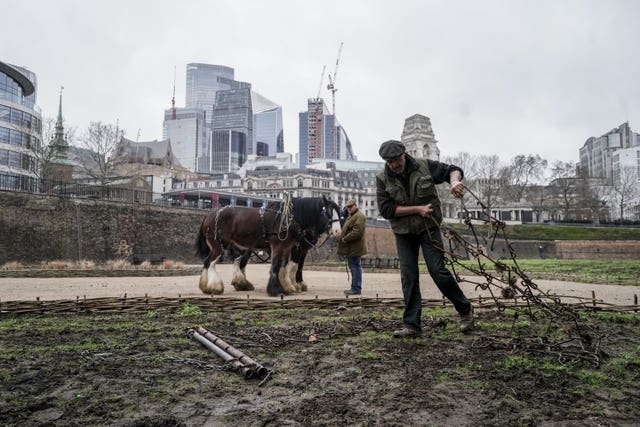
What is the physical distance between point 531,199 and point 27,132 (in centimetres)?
7838

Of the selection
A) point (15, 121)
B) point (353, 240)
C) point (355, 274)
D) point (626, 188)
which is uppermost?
point (15, 121)

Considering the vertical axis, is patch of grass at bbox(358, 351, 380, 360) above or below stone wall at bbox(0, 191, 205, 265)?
below

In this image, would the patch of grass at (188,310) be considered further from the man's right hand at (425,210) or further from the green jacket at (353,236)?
the green jacket at (353,236)

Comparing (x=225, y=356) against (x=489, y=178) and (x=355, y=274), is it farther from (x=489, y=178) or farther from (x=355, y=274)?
(x=489, y=178)

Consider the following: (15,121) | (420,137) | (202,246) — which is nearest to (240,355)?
(202,246)

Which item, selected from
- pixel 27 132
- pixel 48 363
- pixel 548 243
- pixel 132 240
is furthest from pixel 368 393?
pixel 27 132

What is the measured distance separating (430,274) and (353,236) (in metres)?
5.18

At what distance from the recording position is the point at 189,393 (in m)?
2.90

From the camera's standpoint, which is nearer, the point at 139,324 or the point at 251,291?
the point at 139,324

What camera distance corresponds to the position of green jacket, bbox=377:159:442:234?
15.4 ft

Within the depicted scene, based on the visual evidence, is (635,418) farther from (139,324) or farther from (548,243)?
(548,243)

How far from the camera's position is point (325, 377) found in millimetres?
3227

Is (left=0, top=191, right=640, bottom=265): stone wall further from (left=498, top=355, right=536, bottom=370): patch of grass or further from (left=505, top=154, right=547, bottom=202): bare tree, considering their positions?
(left=505, top=154, right=547, bottom=202): bare tree

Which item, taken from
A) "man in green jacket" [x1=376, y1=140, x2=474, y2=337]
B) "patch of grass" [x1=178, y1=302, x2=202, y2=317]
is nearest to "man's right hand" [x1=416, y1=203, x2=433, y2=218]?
"man in green jacket" [x1=376, y1=140, x2=474, y2=337]
